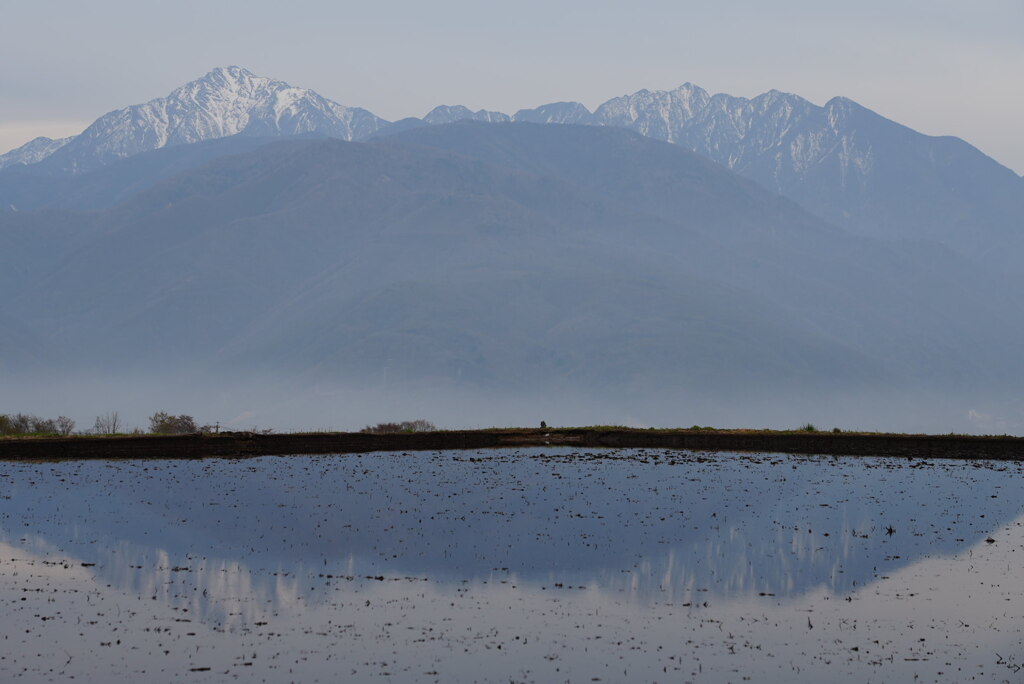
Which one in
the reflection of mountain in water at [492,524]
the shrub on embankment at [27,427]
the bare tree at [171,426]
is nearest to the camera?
the reflection of mountain in water at [492,524]

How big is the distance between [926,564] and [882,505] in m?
12.9

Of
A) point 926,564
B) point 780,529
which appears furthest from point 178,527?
point 926,564

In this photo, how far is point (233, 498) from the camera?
5303 cm

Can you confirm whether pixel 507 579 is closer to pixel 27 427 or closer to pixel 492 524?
pixel 492 524

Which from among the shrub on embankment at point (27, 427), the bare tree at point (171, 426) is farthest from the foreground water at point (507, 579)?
the bare tree at point (171, 426)

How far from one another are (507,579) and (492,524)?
999cm

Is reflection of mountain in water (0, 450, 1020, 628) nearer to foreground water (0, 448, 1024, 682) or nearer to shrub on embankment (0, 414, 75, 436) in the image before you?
foreground water (0, 448, 1024, 682)

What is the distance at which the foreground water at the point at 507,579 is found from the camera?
2830cm

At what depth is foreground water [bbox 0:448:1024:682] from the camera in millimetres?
28297

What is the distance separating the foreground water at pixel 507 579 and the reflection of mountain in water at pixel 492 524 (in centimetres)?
16

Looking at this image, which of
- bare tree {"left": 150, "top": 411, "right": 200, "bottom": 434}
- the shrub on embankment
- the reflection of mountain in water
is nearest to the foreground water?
the reflection of mountain in water

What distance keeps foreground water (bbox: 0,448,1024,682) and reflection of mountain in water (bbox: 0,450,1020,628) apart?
0.52 ft

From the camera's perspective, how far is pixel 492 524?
4659 centimetres

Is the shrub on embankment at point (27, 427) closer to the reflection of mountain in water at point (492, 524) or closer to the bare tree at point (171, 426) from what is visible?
the bare tree at point (171, 426)
